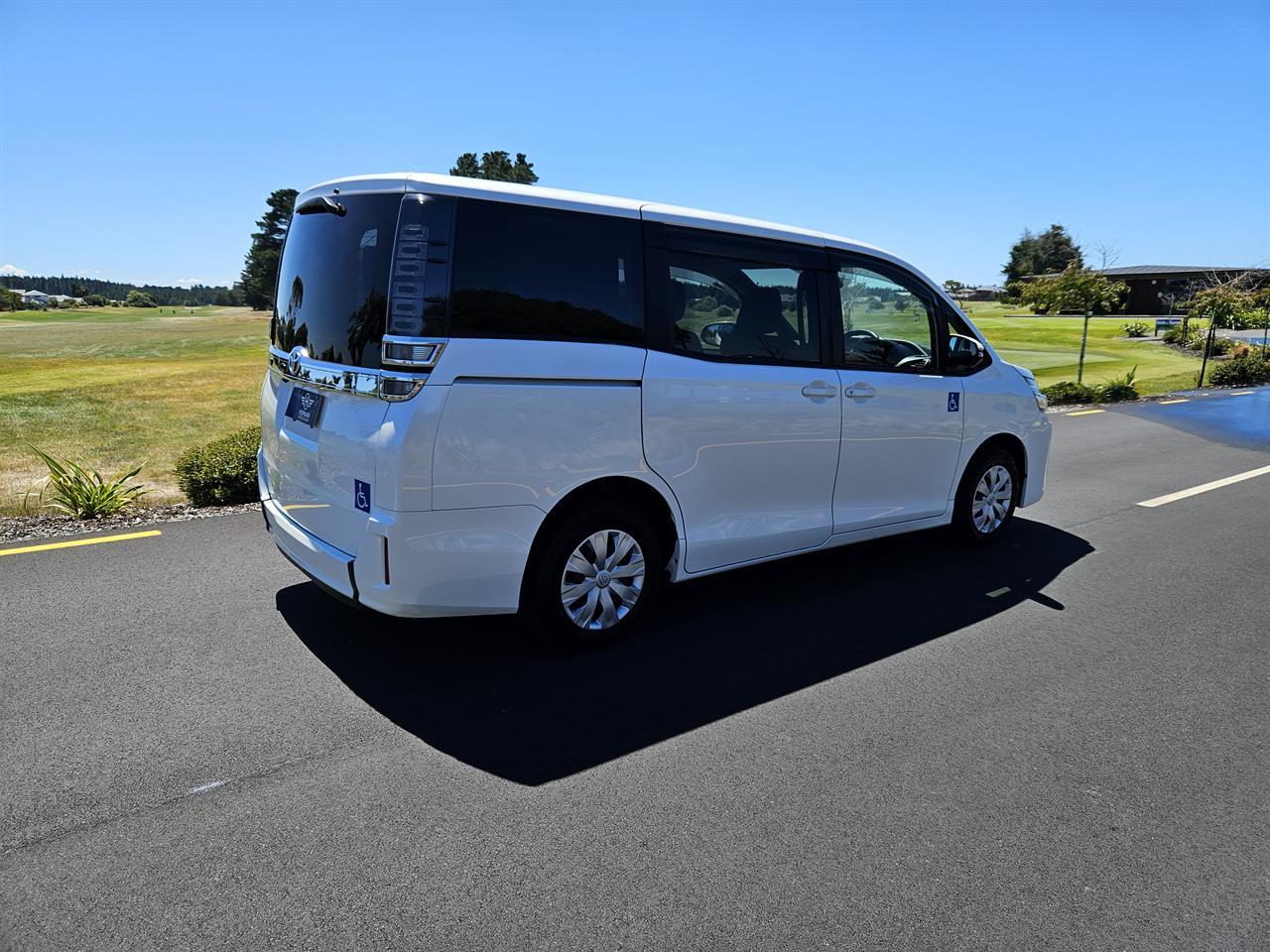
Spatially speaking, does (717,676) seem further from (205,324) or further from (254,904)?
(205,324)

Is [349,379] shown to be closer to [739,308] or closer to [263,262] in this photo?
[739,308]

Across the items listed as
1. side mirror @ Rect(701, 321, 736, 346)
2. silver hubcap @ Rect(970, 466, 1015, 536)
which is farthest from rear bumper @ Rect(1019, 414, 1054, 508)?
side mirror @ Rect(701, 321, 736, 346)

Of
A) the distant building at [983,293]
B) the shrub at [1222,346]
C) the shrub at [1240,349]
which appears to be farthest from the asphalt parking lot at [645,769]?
the distant building at [983,293]

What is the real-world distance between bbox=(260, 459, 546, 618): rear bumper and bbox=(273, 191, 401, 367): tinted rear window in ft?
2.32

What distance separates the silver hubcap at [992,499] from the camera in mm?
5844

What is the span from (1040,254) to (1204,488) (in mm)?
97984

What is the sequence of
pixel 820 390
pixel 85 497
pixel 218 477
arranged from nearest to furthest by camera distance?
pixel 820 390, pixel 85 497, pixel 218 477

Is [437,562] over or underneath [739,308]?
underneath

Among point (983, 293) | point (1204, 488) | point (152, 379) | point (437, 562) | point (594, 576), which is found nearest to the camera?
point (437, 562)

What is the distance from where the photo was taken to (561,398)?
3.56m

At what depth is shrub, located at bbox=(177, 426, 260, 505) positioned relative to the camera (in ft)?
22.1

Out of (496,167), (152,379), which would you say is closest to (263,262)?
(496,167)

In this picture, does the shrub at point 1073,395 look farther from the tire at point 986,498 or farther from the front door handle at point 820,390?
the front door handle at point 820,390

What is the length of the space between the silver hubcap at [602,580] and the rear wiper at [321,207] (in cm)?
185
